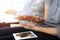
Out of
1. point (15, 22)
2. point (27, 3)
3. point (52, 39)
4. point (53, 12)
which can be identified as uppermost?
point (27, 3)

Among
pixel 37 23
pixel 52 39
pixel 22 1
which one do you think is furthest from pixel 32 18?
pixel 22 1

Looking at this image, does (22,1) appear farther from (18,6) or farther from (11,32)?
(11,32)

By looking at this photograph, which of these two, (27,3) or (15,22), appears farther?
(27,3)

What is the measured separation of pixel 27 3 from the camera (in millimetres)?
2084

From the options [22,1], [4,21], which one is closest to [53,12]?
[4,21]

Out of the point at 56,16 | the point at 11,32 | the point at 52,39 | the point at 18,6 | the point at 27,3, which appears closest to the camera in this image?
the point at 52,39

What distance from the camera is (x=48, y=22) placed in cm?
132

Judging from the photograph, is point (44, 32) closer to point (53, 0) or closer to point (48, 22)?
point (48, 22)

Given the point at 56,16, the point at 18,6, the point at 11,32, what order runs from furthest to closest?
the point at 18,6
the point at 56,16
the point at 11,32

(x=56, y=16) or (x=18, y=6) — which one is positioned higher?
(x=18, y=6)

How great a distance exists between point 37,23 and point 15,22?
29 cm

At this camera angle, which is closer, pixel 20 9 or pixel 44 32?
pixel 44 32

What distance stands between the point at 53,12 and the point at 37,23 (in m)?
0.23

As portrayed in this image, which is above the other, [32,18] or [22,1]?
[22,1]
